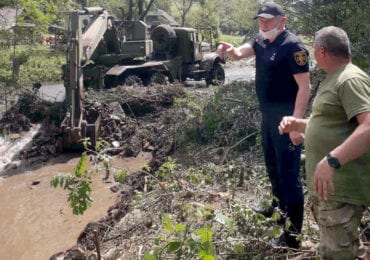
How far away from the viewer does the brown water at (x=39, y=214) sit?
573 centimetres

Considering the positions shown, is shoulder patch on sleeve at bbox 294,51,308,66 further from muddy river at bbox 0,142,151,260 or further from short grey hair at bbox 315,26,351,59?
muddy river at bbox 0,142,151,260

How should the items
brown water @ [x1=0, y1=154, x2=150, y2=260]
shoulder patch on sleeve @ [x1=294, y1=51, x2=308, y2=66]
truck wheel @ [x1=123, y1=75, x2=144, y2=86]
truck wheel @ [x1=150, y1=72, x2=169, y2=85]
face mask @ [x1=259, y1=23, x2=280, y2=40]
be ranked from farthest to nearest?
truck wheel @ [x1=150, y1=72, x2=169, y2=85] → truck wheel @ [x1=123, y1=75, x2=144, y2=86] → brown water @ [x1=0, y1=154, x2=150, y2=260] → face mask @ [x1=259, y1=23, x2=280, y2=40] → shoulder patch on sleeve @ [x1=294, y1=51, x2=308, y2=66]

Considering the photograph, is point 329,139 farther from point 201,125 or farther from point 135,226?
point 201,125

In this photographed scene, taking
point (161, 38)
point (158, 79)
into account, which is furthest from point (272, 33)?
point (161, 38)

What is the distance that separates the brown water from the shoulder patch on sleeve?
355 cm

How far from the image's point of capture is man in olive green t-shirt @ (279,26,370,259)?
2531 millimetres

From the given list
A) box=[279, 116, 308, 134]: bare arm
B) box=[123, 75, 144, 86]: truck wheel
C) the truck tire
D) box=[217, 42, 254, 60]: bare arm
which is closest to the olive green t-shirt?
box=[279, 116, 308, 134]: bare arm

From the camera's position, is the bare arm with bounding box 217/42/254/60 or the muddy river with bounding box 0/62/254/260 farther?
the muddy river with bounding box 0/62/254/260

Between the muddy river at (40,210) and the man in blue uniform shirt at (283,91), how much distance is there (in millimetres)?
3005

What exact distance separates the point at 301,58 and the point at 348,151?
131 centimetres

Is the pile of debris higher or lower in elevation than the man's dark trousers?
lower

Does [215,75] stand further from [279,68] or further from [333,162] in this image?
[333,162]

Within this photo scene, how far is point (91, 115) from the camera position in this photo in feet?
32.8

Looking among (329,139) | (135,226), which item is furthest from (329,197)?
(135,226)
